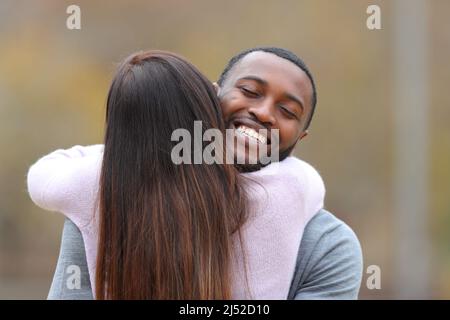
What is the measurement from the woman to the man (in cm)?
5

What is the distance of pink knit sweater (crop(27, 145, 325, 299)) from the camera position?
1775 mm

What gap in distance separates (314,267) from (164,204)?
36 cm

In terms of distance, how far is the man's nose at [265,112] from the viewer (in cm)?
193

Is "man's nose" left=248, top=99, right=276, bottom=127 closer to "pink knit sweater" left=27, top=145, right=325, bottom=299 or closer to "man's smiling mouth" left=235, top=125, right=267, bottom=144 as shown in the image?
"man's smiling mouth" left=235, top=125, right=267, bottom=144

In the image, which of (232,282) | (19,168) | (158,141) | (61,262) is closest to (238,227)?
(232,282)

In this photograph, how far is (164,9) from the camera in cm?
805

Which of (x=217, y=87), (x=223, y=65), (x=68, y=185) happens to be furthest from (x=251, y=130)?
(x=223, y=65)

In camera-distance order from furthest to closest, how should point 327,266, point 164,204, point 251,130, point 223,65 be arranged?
point 223,65, point 251,130, point 327,266, point 164,204

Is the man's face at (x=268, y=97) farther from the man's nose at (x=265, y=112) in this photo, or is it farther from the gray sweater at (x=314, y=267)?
the gray sweater at (x=314, y=267)

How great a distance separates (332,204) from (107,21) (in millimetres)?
2642

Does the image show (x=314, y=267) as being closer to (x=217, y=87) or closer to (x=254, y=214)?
(x=254, y=214)

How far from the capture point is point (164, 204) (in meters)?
1.72

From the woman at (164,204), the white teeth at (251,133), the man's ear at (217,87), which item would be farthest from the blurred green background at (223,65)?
the woman at (164,204)

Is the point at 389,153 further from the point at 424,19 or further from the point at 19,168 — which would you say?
the point at 19,168
